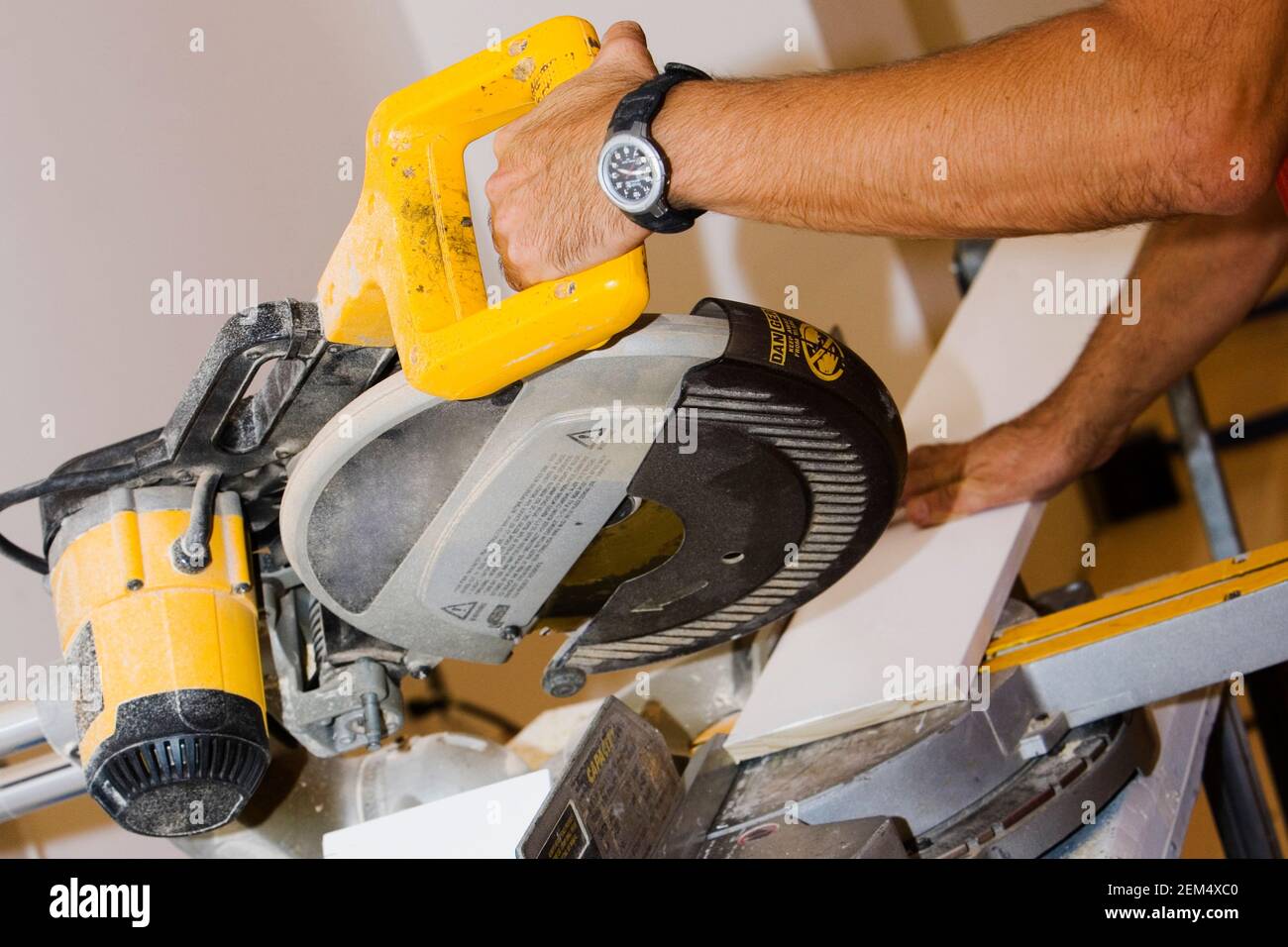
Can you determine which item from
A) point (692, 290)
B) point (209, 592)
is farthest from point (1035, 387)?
point (209, 592)

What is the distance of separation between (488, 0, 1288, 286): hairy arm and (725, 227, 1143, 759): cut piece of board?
553mm

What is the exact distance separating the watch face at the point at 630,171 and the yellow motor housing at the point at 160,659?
408 millimetres

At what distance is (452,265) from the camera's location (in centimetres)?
90

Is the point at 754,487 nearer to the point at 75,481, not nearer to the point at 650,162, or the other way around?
the point at 650,162

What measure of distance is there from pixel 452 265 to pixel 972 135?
0.38 metres

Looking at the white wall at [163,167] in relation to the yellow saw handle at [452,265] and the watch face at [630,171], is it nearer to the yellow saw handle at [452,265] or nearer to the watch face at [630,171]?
the yellow saw handle at [452,265]

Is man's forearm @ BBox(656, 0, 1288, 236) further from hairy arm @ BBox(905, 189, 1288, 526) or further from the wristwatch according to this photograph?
hairy arm @ BBox(905, 189, 1288, 526)

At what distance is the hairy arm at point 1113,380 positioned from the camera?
1549 millimetres

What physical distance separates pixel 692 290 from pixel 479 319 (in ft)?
4.05

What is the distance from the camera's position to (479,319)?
86 cm

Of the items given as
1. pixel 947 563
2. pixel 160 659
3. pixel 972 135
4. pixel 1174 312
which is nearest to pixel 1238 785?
pixel 947 563

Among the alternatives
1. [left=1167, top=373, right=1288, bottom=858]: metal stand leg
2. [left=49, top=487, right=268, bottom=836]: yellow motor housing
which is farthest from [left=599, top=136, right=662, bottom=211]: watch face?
[left=1167, top=373, right=1288, bottom=858]: metal stand leg

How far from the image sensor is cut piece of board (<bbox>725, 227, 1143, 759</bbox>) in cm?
131

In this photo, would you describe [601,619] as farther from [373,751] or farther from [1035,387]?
[1035,387]
